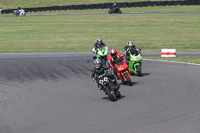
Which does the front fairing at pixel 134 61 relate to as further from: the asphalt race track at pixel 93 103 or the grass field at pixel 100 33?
the grass field at pixel 100 33

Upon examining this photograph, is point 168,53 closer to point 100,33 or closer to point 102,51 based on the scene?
point 102,51

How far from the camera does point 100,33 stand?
40.6 meters

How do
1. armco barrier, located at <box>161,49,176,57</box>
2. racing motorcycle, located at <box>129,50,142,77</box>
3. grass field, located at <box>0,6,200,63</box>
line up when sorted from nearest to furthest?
racing motorcycle, located at <box>129,50,142,77</box> → armco barrier, located at <box>161,49,176,57</box> → grass field, located at <box>0,6,200,63</box>

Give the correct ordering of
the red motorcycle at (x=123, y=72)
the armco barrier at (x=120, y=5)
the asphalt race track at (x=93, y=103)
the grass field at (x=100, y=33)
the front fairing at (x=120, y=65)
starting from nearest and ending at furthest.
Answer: the asphalt race track at (x=93, y=103) → the red motorcycle at (x=123, y=72) → the front fairing at (x=120, y=65) → the grass field at (x=100, y=33) → the armco barrier at (x=120, y=5)

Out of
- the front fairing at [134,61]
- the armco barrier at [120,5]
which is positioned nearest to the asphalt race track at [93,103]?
the front fairing at [134,61]

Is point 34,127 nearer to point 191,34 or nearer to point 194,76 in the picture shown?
point 194,76

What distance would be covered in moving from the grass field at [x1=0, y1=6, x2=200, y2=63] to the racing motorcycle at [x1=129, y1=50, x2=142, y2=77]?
13019 millimetres

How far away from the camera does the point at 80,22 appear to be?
162ft

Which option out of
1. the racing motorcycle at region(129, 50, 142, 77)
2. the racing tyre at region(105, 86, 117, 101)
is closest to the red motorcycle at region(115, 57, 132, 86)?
the racing motorcycle at region(129, 50, 142, 77)

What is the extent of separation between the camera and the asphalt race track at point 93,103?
29.4ft

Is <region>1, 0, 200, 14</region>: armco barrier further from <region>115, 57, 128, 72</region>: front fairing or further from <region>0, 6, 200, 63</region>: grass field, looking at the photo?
<region>115, 57, 128, 72</region>: front fairing

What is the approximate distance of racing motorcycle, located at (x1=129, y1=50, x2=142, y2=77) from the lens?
56.3 feet

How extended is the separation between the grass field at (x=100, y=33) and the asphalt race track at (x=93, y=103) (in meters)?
14.0

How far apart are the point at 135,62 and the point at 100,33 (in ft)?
76.8
